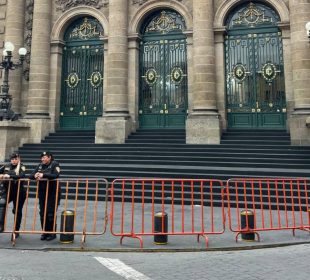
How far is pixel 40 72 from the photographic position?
19.0 metres

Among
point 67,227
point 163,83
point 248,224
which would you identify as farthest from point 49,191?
point 163,83

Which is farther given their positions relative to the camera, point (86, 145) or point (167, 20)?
point (167, 20)

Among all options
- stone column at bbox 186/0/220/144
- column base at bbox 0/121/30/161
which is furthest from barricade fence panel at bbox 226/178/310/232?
column base at bbox 0/121/30/161

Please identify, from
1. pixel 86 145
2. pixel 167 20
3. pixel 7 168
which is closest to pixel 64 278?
pixel 7 168

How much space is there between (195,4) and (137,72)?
14.6ft

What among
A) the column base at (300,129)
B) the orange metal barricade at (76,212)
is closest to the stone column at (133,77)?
the orange metal barricade at (76,212)

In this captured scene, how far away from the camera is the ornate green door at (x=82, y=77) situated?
1940cm

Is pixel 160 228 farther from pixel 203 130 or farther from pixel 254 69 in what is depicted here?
pixel 254 69

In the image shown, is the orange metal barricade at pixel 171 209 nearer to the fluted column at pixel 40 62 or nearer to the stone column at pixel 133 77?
the stone column at pixel 133 77

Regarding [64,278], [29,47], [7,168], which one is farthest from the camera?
[29,47]

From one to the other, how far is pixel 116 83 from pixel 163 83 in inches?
99.4

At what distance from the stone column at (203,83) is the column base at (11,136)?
837 cm

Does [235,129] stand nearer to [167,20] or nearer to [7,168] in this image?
[167,20]

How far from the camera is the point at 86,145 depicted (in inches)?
661
